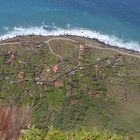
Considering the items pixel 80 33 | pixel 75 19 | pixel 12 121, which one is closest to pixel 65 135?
pixel 12 121

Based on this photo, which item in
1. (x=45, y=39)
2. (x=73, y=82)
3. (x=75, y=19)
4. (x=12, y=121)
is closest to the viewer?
(x=12, y=121)

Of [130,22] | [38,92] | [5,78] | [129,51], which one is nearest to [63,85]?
[38,92]

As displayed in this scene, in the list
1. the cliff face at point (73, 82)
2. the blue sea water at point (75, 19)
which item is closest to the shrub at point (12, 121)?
the cliff face at point (73, 82)

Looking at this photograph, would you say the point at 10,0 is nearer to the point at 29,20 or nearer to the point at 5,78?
the point at 29,20

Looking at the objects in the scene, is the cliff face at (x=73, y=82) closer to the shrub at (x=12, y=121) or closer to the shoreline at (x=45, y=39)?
the shoreline at (x=45, y=39)

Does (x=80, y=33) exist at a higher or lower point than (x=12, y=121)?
higher

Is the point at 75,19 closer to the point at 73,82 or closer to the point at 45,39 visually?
the point at 45,39
